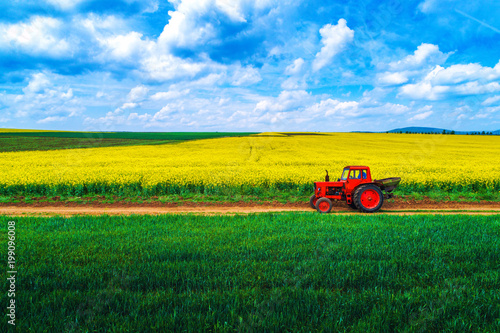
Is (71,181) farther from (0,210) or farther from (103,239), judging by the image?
(103,239)

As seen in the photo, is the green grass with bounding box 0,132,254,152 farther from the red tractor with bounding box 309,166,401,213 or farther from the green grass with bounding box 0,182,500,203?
the red tractor with bounding box 309,166,401,213

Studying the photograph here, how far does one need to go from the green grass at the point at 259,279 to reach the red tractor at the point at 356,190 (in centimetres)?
376

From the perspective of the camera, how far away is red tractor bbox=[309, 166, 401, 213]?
11.6 meters

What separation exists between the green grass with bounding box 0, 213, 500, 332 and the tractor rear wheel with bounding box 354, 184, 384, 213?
12.1ft

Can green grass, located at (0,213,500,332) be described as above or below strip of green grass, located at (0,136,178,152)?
below

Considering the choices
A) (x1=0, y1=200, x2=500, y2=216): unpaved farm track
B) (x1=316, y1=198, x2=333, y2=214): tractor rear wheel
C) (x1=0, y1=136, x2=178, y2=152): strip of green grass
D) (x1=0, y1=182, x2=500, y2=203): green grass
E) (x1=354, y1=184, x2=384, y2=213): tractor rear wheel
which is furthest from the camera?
(x1=0, y1=136, x2=178, y2=152): strip of green grass

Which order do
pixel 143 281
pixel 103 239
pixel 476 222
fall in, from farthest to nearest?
1. pixel 476 222
2. pixel 103 239
3. pixel 143 281

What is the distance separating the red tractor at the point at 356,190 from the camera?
11.6 m

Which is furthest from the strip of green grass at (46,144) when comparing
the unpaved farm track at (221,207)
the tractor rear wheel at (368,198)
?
the tractor rear wheel at (368,198)

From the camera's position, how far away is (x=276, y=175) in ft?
56.9

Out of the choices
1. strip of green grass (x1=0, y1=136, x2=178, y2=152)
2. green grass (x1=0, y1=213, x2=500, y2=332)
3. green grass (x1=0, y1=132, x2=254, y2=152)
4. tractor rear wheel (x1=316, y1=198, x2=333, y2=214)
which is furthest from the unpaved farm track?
green grass (x1=0, y1=132, x2=254, y2=152)

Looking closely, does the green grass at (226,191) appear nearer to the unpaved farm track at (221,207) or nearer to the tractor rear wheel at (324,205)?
the unpaved farm track at (221,207)

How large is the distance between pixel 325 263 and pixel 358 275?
0.66 metres

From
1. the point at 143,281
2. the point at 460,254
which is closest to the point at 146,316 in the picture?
the point at 143,281
